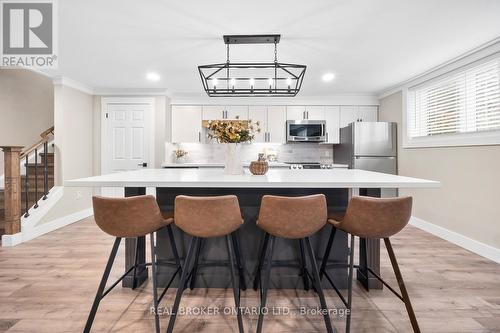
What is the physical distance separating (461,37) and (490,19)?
38 cm

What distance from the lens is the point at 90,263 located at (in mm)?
2645

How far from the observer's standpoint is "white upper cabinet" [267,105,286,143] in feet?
17.4

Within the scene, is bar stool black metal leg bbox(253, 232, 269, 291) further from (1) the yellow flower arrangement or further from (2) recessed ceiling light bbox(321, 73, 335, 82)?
(2) recessed ceiling light bbox(321, 73, 335, 82)

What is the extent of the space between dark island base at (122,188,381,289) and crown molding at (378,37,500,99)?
2576 mm

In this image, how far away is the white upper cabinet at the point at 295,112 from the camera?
5.30 meters

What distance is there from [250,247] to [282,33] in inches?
83.4

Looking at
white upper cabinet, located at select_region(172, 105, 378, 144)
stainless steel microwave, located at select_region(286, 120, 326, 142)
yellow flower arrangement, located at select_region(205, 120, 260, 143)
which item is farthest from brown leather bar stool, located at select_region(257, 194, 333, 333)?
white upper cabinet, located at select_region(172, 105, 378, 144)

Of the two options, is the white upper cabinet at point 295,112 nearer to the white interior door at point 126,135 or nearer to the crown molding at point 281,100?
the crown molding at point 281,100

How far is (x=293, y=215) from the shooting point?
5.02 feet

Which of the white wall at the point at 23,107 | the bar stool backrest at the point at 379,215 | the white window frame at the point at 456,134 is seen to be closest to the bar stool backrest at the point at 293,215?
the bar stool backrest at the point at 379,215

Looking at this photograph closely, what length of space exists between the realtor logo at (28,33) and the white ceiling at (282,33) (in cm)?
11

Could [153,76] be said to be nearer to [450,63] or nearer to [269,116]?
[269,116]

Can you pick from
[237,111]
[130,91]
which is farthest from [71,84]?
[237,111]

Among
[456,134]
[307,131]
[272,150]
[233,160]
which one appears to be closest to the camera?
[233,160]
